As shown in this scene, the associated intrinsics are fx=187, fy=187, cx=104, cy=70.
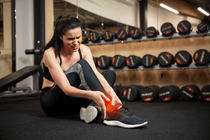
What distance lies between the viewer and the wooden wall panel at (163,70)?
292 cm

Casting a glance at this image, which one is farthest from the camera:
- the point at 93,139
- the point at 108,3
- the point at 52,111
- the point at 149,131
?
the point at 108,3

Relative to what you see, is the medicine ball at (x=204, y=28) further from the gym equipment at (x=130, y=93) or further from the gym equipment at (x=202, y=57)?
the gym equipment at (x=130, y=93)

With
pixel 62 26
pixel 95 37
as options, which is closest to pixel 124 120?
pixel 62 26

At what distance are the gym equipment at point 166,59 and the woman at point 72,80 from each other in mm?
1459

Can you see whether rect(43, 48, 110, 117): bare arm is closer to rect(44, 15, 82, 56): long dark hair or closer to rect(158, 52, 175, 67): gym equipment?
rect(44, 15, 82, 56): long dark hair

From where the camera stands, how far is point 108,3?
395 cm

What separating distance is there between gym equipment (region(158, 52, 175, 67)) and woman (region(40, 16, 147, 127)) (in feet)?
4.79

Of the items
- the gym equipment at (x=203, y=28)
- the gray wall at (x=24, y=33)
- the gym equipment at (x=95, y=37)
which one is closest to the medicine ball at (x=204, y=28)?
the gym equipment at (x=203, y=28)

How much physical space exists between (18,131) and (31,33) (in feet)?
10.9

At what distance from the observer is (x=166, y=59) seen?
269 cm

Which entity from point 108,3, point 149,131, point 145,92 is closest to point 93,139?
point 149,131

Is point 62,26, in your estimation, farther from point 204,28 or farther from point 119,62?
point 204,28

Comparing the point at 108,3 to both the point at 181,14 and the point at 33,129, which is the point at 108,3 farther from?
the point at 33,129

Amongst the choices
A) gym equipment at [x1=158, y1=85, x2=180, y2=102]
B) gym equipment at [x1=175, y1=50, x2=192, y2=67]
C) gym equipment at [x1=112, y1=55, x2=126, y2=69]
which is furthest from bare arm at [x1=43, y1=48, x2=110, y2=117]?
gym equipment at [x1=175, y1=50, x2=192, y2=67]
